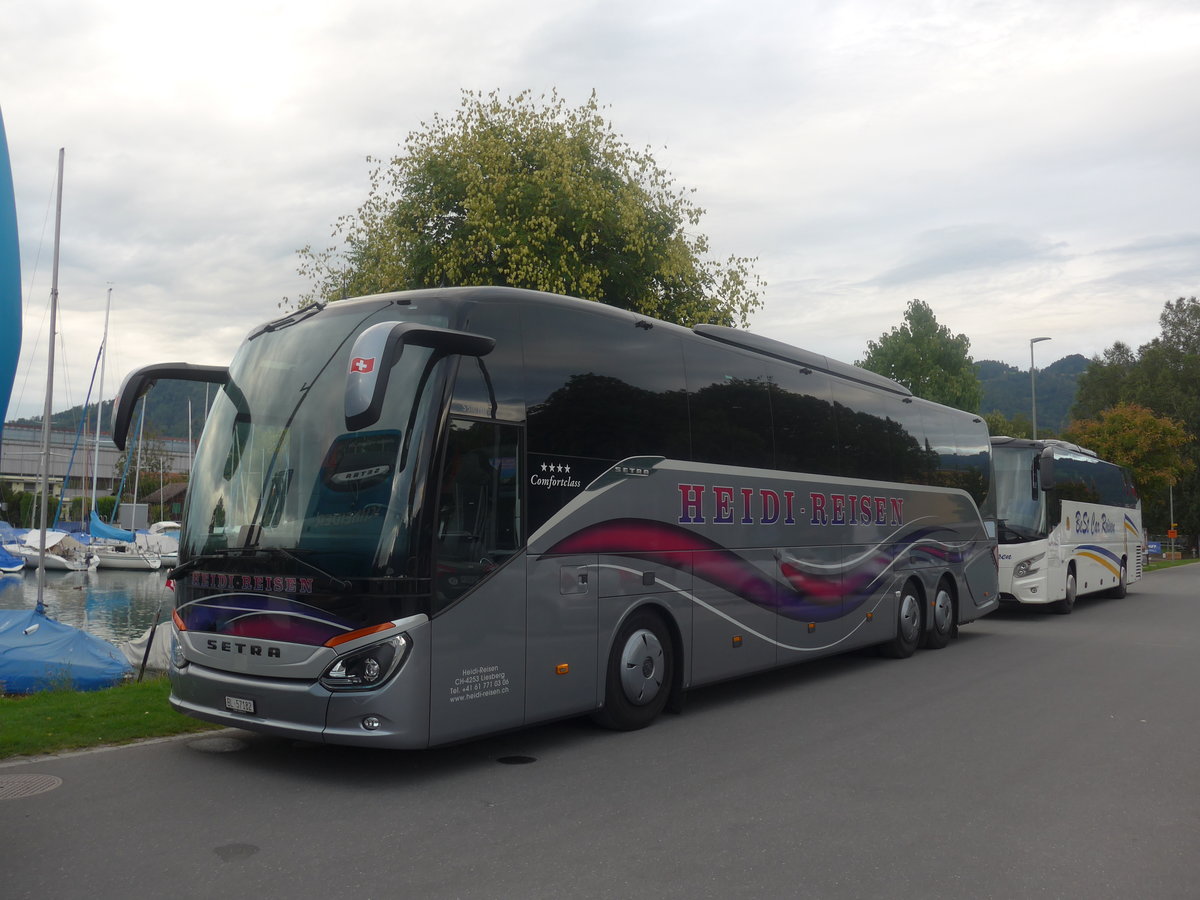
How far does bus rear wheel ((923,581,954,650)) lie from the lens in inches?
611

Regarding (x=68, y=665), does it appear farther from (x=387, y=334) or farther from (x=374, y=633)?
(x=387, y=334)

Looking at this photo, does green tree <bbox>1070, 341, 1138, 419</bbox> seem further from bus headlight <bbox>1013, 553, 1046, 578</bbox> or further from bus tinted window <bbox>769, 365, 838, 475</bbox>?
bus tinted window <bbox>769, 365, 838, 475</bbox>

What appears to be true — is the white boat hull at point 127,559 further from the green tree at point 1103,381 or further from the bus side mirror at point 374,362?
the green tree at point 1103,381

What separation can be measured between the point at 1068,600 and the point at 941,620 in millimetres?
8589

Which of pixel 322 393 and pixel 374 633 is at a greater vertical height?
pixel 322 393

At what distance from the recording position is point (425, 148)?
775 inches

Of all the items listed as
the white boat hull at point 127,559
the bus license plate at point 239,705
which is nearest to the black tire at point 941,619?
the bus license plate at point 239,705

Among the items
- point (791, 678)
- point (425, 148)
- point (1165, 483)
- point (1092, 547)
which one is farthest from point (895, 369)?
point (791, 678)

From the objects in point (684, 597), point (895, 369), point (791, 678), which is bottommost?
point (791, 678)

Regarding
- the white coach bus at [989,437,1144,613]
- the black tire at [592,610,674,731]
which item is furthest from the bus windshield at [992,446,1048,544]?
the black tire at [592,610,674,731]

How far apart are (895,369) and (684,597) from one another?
152ft

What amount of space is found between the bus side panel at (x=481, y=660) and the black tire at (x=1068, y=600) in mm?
18201

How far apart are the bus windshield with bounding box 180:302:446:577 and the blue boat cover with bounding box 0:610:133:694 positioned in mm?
3985

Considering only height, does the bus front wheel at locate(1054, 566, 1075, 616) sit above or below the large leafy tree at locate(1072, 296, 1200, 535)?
below
